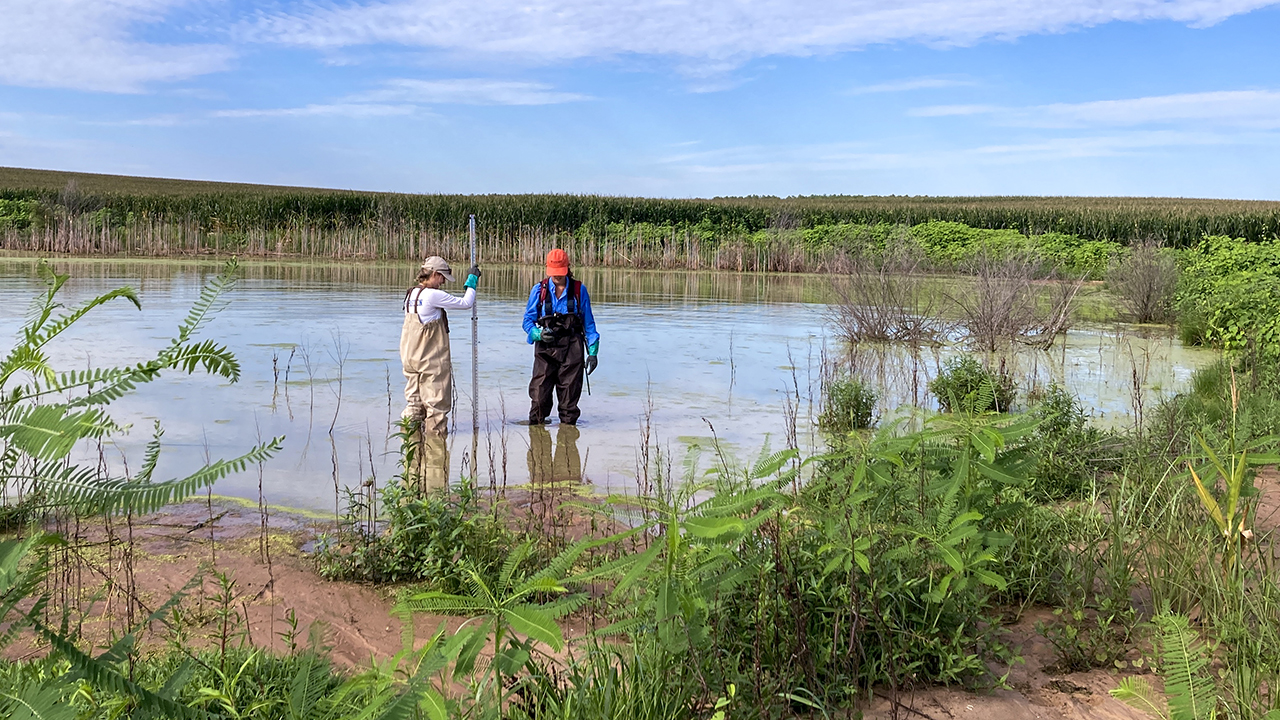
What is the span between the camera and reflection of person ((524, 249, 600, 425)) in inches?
384

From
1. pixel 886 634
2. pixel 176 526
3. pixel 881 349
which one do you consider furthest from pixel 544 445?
pixel 881 349

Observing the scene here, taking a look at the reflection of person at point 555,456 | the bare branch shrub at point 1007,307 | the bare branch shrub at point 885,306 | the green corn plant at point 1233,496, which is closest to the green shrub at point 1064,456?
the green corn plant at point 1233,496

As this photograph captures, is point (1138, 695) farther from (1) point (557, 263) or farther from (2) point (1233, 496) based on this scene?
(1) point (557, 263)

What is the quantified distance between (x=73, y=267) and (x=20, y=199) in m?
23.1

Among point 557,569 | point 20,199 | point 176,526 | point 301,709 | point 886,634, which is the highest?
point 20,199

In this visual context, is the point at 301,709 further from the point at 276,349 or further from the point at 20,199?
the point at 20,199

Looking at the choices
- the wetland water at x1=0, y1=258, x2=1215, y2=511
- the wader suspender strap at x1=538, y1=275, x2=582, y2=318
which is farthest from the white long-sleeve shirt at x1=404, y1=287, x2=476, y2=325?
the wader suspender strap at x1=538, y1=275, x2=582, y2=318

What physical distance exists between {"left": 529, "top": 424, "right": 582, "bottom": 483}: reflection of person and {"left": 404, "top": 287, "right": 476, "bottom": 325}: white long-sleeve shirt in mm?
1481

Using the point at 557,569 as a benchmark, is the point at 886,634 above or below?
below

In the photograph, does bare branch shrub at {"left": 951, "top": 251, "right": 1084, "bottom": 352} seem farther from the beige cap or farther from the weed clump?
the weed clump

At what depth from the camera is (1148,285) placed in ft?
67.9

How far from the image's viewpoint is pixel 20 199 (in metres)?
45.8

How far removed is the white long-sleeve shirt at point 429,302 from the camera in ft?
28.1

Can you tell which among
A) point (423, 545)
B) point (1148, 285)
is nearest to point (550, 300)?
point (423, 545)
